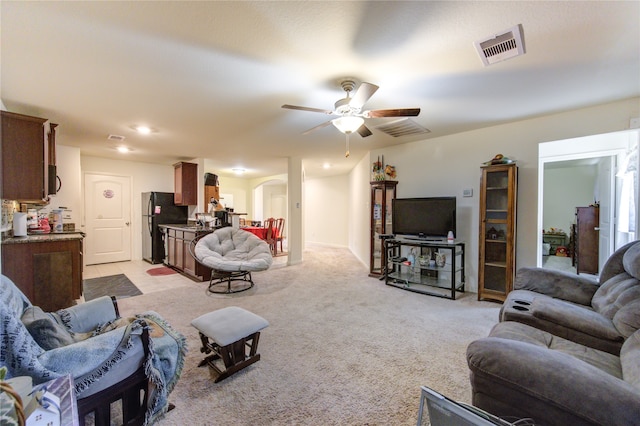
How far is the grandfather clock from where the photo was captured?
4.68 m

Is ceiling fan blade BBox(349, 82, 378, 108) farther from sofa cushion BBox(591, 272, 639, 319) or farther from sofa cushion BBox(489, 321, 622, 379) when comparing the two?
sofa cushion BBox(591, 272, 639, 319)

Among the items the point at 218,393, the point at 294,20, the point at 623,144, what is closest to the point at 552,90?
the point at 623,144

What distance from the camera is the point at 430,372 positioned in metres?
1.95

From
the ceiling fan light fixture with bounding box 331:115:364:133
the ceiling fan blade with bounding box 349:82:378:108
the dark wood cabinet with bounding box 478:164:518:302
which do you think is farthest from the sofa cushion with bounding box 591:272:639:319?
the ceiling fan light fixture with bounding box 331:115:364:133

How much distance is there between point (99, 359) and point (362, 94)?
2215 mm

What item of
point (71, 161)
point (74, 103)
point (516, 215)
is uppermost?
point (74, 103)

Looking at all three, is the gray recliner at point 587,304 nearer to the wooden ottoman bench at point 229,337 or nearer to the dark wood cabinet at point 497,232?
the dark wood cabinet at point 497,232

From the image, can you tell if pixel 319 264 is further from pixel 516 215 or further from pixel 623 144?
pixel 623 144

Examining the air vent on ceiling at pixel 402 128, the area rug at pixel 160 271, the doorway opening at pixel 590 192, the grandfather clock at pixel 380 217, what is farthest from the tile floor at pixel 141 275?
the doorway opening at pixel 590 192

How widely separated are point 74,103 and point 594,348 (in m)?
4.86

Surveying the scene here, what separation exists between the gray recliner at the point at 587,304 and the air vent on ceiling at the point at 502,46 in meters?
1.56

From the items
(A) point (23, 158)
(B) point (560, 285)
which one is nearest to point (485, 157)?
(B) point (560, 285)

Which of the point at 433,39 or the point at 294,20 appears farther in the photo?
the point at 433,39

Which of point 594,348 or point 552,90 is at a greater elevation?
point 552,90
